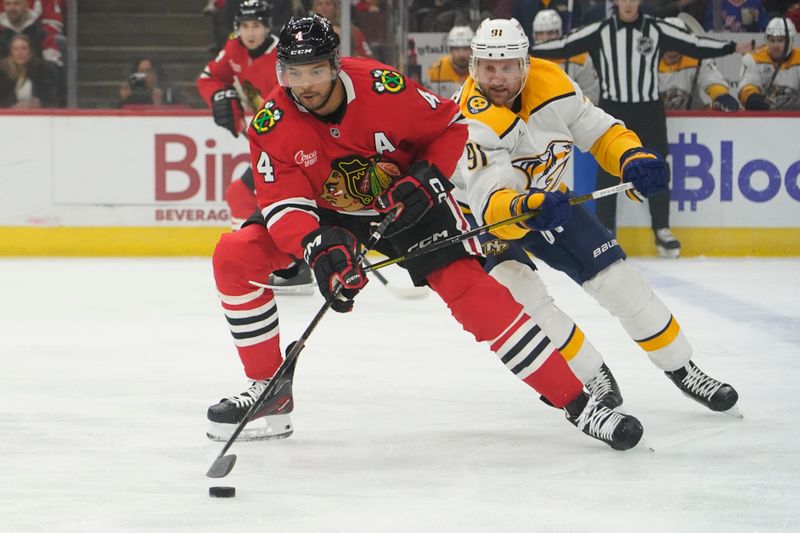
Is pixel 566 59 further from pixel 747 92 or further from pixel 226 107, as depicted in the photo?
pixel 226 107

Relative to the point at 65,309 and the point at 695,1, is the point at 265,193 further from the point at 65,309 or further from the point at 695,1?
the point at 695,1

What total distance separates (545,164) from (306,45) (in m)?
0.80

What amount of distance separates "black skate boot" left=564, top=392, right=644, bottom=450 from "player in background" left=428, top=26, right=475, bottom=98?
4328mm

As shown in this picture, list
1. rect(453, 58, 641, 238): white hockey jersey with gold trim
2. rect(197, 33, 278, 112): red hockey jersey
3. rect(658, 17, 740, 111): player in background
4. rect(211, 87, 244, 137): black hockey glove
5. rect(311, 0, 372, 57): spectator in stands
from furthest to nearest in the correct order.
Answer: rect(658, 17, 740, 111): player in background
rect(311, 0, 372, 57): spectator in stands
rect(211, 87, 244, 137): black hockey glove
rect(197, 33, 278, 112): red hockey jersey
rect(453, 58, 641, 238): white hockey jersey with gold trim

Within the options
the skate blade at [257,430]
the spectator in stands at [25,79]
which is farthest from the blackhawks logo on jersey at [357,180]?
the spectator in stands at [25,79]

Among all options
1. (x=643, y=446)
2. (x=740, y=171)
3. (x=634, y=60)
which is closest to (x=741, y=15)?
(x=634, y=60)

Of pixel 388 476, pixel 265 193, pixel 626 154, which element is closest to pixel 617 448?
pixel 388 476

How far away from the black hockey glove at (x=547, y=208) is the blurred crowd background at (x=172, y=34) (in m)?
4.33

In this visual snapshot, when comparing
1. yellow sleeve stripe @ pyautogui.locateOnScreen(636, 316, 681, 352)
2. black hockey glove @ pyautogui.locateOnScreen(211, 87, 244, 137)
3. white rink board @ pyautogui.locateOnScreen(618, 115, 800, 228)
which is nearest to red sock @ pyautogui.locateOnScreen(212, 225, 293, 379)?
yellow sleeve stripe @ pyautogui.locateOnScreen(636, 316, 681, 352)

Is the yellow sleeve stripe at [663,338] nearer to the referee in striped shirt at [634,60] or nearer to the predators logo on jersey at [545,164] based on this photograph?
the predators logo on jersey at [545,164]

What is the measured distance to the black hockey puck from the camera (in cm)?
258

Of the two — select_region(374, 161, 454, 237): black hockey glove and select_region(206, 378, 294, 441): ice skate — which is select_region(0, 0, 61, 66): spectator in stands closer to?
select_region(206, 378, 294, 441): ice skate

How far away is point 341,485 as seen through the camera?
271 cm

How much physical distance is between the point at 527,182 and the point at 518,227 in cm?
18
